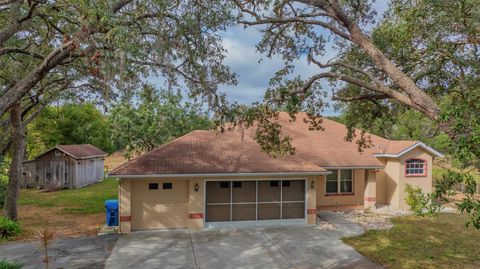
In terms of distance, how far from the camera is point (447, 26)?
34.1 feet

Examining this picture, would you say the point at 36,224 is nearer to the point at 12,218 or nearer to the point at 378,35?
the point at 12,218

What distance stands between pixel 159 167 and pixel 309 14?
8.19 m

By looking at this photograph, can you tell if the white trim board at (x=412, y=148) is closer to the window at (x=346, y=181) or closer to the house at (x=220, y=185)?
the house at (x=220, y=185)

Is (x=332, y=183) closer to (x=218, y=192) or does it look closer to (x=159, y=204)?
(x=218, y=192)

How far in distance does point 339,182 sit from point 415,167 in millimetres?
4683

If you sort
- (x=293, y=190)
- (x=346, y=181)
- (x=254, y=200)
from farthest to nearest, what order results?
(x=346, y=181), (x=293, y=190), (x=254, y=200)

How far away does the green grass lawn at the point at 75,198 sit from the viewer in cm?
1991

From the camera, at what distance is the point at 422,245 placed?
1325cm

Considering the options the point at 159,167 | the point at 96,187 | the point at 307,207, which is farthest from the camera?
the point at 96,187

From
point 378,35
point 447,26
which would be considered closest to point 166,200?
point 378,35

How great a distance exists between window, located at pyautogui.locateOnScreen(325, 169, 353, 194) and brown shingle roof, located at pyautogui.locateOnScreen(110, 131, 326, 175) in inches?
139

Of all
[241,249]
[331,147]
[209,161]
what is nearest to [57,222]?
[209,161]

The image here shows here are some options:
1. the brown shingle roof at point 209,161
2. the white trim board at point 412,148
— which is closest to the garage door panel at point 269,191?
the brown shingle roof at point 209,161

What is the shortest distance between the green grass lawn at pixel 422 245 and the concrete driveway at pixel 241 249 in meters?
0.73
